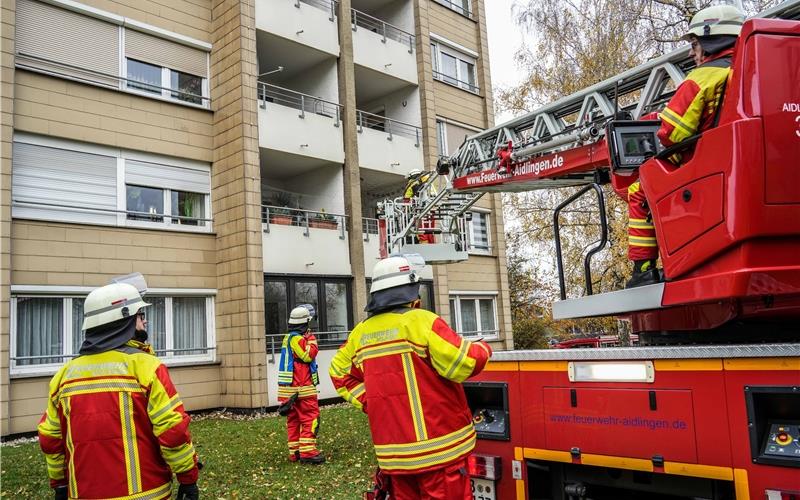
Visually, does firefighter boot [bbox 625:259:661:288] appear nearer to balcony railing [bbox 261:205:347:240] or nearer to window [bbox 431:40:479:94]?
balcony railing [bbox 261:205:347:240]

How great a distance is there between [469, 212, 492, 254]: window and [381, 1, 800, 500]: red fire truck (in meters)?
16.4

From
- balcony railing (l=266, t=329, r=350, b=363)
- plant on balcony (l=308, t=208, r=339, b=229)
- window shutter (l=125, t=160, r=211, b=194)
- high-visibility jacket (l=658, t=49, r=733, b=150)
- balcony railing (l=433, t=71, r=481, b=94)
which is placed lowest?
balcony railing (l=266, t=329, r=350, b=363)

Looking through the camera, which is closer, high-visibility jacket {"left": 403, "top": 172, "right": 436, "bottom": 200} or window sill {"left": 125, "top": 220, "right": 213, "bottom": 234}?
high-visibility jacket {"left": 403, "top": 172, "right": 436, "bottom": 200}

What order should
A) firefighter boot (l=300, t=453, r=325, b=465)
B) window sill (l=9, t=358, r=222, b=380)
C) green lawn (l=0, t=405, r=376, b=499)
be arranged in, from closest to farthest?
green lawn (l=0, t=405, r=376, b=499), firefighter boot (l=300, t=453, r=325, b=465), window sill (l=9, t=358, r=222, b=380)

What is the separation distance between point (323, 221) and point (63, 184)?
19.3 ft

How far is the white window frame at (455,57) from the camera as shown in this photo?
20.6m

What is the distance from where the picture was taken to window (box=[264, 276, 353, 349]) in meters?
14.8

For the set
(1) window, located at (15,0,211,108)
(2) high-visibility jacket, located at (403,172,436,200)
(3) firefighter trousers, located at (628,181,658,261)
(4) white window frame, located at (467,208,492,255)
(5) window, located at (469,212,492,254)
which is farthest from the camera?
(5) window, located at (469,212,492,254)

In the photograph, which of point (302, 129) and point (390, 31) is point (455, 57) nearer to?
point (390, 31)

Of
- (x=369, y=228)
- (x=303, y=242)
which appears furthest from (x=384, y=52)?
(x=303, y=242)

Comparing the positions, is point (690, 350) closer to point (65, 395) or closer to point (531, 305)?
point (65, 395)

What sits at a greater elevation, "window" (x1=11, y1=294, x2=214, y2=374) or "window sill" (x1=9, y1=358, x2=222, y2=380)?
"window" (x1=11, y1=294, x2=214, y2=374)

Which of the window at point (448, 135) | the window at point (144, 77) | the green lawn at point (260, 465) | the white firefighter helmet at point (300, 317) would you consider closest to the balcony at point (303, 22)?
the window at point (144, 77)

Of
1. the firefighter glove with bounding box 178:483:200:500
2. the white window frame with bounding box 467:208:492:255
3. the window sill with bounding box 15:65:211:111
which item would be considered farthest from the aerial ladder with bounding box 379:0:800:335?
the white window frame with bounding box 467:208:492:255
